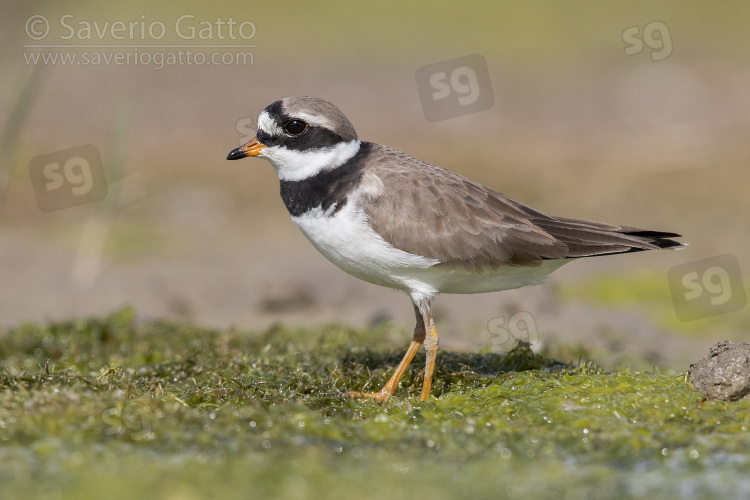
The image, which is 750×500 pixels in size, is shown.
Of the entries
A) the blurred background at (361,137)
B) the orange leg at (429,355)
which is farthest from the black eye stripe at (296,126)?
the orange leg at (429,355)

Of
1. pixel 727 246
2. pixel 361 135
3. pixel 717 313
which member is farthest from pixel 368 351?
pixel 361 135

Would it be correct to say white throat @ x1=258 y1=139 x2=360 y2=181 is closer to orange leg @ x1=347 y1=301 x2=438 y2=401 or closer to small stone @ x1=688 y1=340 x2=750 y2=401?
orange leg @ x1=347 y1=301 x2=438 y2=401

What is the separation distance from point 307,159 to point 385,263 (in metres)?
1.04

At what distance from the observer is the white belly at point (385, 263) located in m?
6.61

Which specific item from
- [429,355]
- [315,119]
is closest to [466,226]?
[429,355]

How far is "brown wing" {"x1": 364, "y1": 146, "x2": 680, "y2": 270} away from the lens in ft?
22.1

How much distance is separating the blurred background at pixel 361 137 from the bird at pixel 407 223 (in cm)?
170

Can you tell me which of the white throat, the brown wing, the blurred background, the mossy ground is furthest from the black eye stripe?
the mossy ground

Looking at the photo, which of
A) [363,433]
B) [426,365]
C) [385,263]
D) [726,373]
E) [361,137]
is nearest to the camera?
[363,433]

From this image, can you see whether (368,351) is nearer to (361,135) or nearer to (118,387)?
(118,387)

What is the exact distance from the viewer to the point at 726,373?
19.3 ft

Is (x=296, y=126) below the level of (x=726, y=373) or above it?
above

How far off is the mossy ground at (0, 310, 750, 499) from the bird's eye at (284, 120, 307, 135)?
185cm

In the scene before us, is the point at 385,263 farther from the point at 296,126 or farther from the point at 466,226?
the point at 296,126
